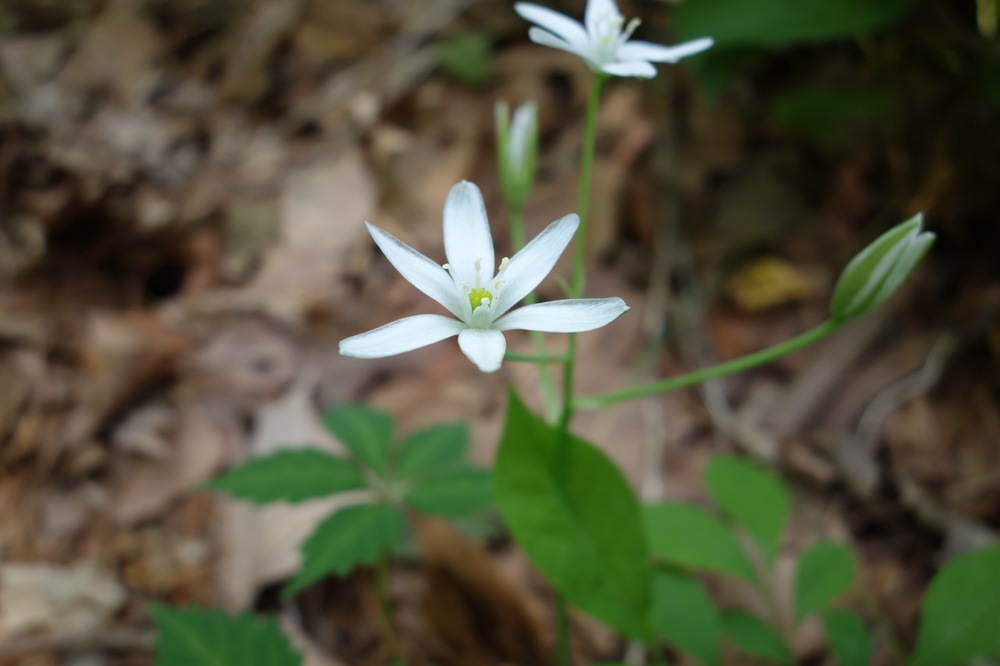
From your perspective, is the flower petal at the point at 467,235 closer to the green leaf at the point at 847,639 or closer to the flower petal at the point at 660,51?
the flower petal at the point at 660,51

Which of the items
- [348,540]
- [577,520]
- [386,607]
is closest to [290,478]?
[348,540]

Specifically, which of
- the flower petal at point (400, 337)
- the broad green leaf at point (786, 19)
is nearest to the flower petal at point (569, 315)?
the flower petal at point (400, 337)

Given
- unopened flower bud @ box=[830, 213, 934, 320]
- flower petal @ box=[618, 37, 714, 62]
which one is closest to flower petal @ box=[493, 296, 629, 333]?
unopened flower bud @ box=[830, 213, 934, 320]

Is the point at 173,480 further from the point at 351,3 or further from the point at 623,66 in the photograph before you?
the point at 351,3

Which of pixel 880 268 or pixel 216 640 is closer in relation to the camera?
pixel 880 268

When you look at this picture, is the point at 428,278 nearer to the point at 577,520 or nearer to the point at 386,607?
the point at 577,520

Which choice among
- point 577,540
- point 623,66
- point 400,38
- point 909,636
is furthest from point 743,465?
point 400,38
